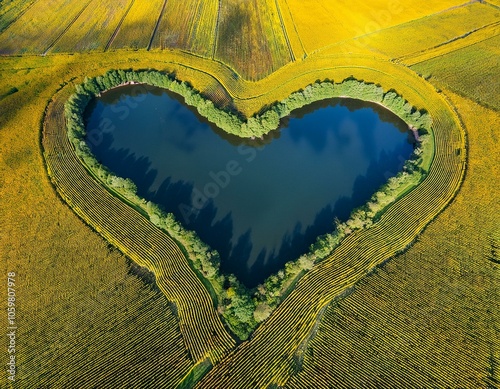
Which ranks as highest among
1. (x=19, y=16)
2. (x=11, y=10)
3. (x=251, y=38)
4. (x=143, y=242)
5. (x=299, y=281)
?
(x=251, y=38)

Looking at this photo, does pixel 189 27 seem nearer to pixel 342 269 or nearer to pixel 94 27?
pixel 94 27

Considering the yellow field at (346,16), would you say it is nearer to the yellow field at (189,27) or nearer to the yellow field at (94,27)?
the yellow field at (189,27)

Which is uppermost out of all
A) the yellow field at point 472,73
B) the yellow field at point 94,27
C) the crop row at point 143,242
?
the yellow field at point 472,73

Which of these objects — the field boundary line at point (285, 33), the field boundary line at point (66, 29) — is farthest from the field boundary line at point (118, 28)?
the field boundary line at point (285, 33)

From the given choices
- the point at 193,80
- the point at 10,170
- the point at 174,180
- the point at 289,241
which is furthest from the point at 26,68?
the point at 289,241

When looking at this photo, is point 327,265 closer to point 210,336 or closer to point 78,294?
point 210,336

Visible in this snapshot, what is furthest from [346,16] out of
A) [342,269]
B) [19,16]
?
[19,16]
